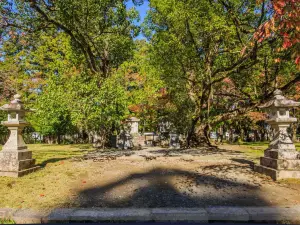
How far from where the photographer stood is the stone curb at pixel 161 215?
3.32 meters

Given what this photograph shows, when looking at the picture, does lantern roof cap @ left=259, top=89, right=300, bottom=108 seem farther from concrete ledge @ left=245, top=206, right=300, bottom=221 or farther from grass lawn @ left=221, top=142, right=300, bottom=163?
concrete ledge @ left=245, top=206, right=300, bottom=221

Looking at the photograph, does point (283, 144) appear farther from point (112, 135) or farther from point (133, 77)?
point (133, 77)

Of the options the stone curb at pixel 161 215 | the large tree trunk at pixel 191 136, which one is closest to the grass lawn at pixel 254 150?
the large tree trunk at pixel 191 136

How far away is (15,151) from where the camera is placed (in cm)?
596

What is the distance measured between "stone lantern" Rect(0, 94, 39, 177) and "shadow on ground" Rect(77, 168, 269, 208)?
2.45m

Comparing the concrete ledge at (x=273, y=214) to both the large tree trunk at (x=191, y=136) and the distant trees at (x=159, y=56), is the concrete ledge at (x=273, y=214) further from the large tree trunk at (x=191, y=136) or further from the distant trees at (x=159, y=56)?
the large tree trunk at (x=191, y=136)

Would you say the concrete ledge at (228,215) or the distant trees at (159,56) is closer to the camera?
the concrete ledge at (228,215)

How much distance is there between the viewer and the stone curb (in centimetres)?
332

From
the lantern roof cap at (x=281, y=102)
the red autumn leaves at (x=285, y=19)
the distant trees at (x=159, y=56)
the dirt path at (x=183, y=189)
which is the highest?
the distant trees at (x=159, y=56)

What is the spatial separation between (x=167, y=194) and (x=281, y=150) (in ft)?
10.6

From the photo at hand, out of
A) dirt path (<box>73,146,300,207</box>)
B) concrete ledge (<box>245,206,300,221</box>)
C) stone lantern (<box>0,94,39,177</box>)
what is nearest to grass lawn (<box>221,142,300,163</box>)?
dirt path (<box>73,146,300,207</box>)

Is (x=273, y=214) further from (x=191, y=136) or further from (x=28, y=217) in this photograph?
(x=191, y=136)

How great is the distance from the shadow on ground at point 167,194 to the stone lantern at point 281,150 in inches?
42.7

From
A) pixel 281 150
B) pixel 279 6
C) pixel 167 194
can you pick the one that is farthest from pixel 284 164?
pixel 279 6
